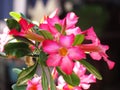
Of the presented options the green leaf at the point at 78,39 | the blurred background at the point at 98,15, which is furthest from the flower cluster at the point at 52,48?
the blurred background at the point at 98,15

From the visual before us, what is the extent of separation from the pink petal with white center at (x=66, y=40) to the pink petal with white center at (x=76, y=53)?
0.03ft

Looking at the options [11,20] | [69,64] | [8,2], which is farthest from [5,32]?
[8,2]

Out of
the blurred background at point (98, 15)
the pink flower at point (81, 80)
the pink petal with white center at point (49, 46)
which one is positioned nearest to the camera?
the pink petal with white center at point (49, 46)

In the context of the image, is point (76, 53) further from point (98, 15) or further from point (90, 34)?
point (98, 15)

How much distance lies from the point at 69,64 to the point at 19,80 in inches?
4.5

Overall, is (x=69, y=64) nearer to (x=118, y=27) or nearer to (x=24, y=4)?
(x=24, y=4)

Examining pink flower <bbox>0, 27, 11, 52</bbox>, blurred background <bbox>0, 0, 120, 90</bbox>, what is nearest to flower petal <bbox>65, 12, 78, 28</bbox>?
pink flower <bbox>0, 27, 11, 52</bbox>

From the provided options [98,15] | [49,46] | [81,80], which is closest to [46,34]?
[49,46]

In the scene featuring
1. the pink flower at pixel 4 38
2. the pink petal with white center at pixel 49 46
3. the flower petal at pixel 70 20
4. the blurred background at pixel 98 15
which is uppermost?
the flower petal at pixel 70 20

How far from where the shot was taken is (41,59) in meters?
0.68

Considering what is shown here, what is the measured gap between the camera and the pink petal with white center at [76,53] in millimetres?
643

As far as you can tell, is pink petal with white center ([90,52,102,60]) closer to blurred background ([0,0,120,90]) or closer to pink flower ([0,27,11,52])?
pink flower ([0,27,11,52])

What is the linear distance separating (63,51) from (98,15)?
136 inches

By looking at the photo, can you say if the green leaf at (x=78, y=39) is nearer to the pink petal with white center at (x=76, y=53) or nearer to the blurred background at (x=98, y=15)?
the pink petal with white center at (x=76, y=53)
